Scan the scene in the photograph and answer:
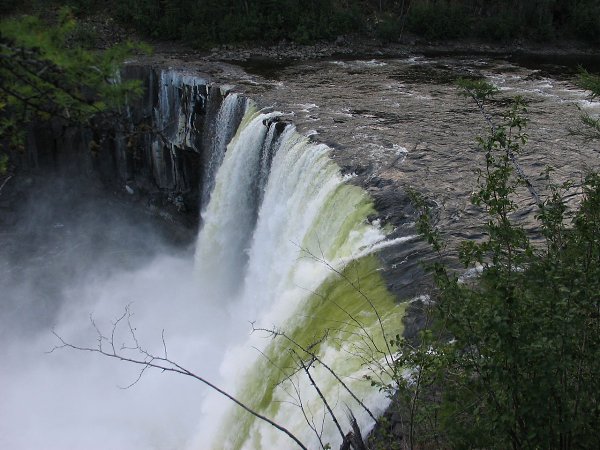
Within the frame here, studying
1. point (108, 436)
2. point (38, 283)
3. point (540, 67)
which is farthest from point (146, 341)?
point (540, 67)

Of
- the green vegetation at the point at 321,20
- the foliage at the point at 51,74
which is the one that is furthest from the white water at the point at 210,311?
the green vegetation at the point at 321,20

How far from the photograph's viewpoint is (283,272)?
9.98 metres

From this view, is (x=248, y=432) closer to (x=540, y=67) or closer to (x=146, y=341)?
(x=146, y=341)

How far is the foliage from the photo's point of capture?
3088 millimetres

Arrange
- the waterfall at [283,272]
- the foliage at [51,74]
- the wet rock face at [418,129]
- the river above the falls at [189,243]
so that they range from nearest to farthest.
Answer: the foliage at [51,74]
the waterfall at [283,272]
the wet rock face at [418,129]
the river above the falls at [189,243]

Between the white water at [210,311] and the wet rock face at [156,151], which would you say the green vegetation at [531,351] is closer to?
the white water at [210,311]

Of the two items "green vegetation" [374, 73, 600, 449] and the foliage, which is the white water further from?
the foliage

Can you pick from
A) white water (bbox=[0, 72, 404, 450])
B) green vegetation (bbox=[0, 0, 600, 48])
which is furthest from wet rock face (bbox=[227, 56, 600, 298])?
green vegetation (bbox=[0, 0, 600, 48])

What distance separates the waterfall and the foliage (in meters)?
2.58

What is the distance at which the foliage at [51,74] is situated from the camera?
3.09 metres

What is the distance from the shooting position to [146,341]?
13.5 m

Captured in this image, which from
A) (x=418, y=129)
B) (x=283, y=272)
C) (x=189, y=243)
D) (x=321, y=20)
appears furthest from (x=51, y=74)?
(x=321, y=20)

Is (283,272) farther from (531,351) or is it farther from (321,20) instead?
(321,20)

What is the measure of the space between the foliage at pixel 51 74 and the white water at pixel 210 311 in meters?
3.68
